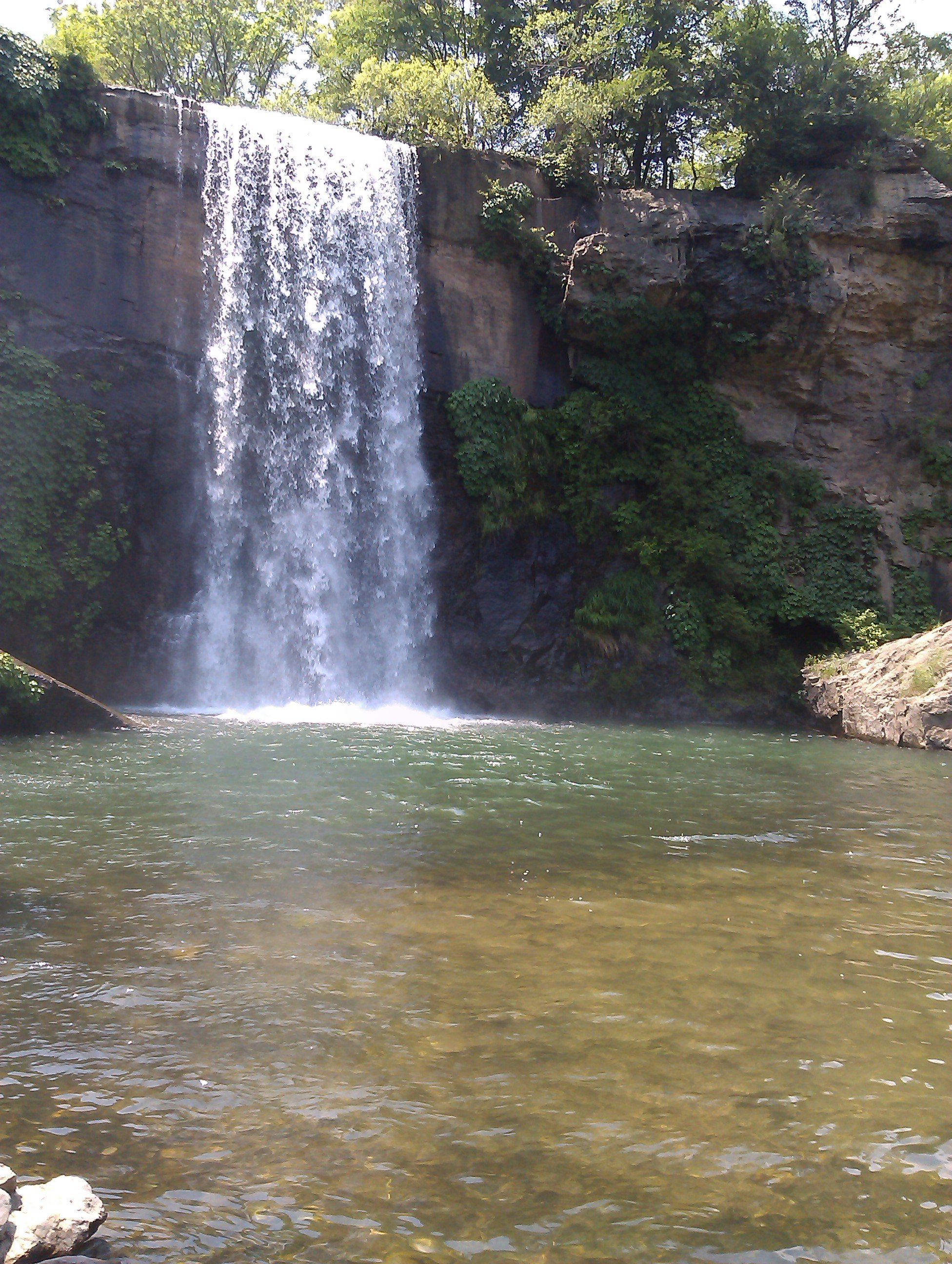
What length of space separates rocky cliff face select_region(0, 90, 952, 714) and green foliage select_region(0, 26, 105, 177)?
1.21ft

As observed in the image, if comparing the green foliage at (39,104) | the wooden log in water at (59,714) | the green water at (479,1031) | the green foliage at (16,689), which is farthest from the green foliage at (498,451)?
the green water at (479,1031)

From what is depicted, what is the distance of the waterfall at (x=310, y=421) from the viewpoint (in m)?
17.8

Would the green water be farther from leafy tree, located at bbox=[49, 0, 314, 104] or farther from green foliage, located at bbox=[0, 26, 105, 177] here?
leafy tree, located at bbox=[49, 0, 314, 104]

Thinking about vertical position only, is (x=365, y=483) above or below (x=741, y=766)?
above

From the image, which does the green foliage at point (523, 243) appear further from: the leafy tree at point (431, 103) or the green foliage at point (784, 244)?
the green foliage at point (784, 244)

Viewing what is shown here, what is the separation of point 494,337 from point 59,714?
11.7 meters

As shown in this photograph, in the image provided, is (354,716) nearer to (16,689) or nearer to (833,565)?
(16,689)

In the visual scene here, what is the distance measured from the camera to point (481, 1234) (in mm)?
2914

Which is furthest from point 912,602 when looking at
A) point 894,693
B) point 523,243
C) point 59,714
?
point 59,714

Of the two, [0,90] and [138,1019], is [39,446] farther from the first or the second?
[138,1019]

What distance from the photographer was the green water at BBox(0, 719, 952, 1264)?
3018 millimetres

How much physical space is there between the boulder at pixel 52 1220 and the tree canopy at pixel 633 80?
19862 millimetres

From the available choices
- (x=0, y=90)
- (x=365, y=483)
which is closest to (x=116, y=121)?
(x=0, y=90)

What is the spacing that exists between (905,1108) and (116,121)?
19.9 metres
